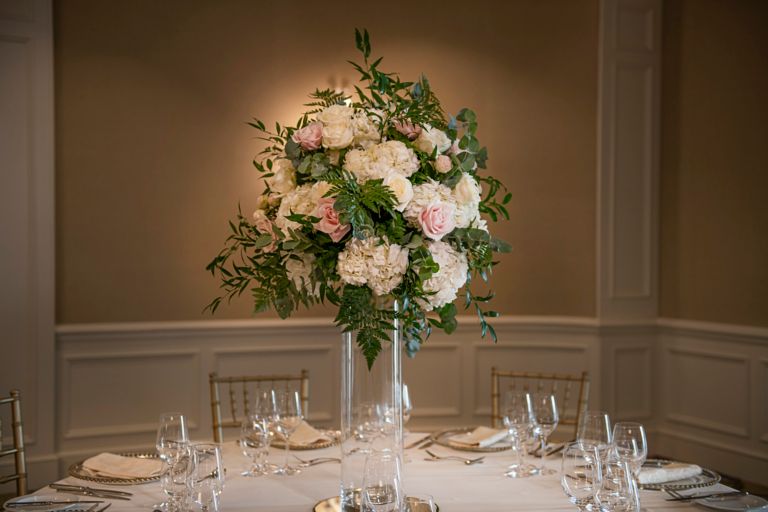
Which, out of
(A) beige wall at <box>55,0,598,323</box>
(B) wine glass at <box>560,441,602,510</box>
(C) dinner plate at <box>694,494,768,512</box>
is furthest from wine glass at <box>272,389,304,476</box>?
(A) beige wall at <box>55,0,598,323</box>

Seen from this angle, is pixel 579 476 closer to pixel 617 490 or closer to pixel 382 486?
pixel 617 490

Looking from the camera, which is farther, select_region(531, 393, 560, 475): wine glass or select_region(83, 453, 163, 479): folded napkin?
select_region(531, 393, 560, 475): wine glass

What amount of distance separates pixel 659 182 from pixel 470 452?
3123mm

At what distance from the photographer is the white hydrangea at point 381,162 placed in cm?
183

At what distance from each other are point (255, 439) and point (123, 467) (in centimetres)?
38

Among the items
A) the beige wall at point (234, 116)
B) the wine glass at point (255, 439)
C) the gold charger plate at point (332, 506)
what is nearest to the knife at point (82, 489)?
the wine glass at point (255, 439)

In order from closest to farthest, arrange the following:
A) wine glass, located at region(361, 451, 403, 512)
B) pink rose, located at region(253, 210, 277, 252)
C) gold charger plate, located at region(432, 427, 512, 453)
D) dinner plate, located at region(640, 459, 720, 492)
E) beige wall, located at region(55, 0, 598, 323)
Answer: wine glass, located at region(361, 451, 403, 512), pink rose, located at region(253, 210, 277, 252), dinner plate, located at region(640, 459, 720, 492), gold charger plate, located at region(432, 427, 512, 453), beige wall, located at region(55, 0, 598, 323)

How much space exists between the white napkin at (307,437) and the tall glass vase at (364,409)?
69 cm

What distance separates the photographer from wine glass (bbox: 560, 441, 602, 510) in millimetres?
1922

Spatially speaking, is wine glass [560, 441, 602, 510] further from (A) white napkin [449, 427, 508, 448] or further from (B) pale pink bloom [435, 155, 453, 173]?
(B) pale pink bloom [435, 155, 453, 173]

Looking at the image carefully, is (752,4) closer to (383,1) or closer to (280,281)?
(383,1)

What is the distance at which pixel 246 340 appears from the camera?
15.7 ft

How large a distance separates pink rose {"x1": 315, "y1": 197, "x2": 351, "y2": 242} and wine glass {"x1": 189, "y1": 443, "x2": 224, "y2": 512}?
→ 0.58 metres

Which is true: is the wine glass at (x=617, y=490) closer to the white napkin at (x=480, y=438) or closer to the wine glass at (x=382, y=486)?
the wine glass at (x=382, y=486)
